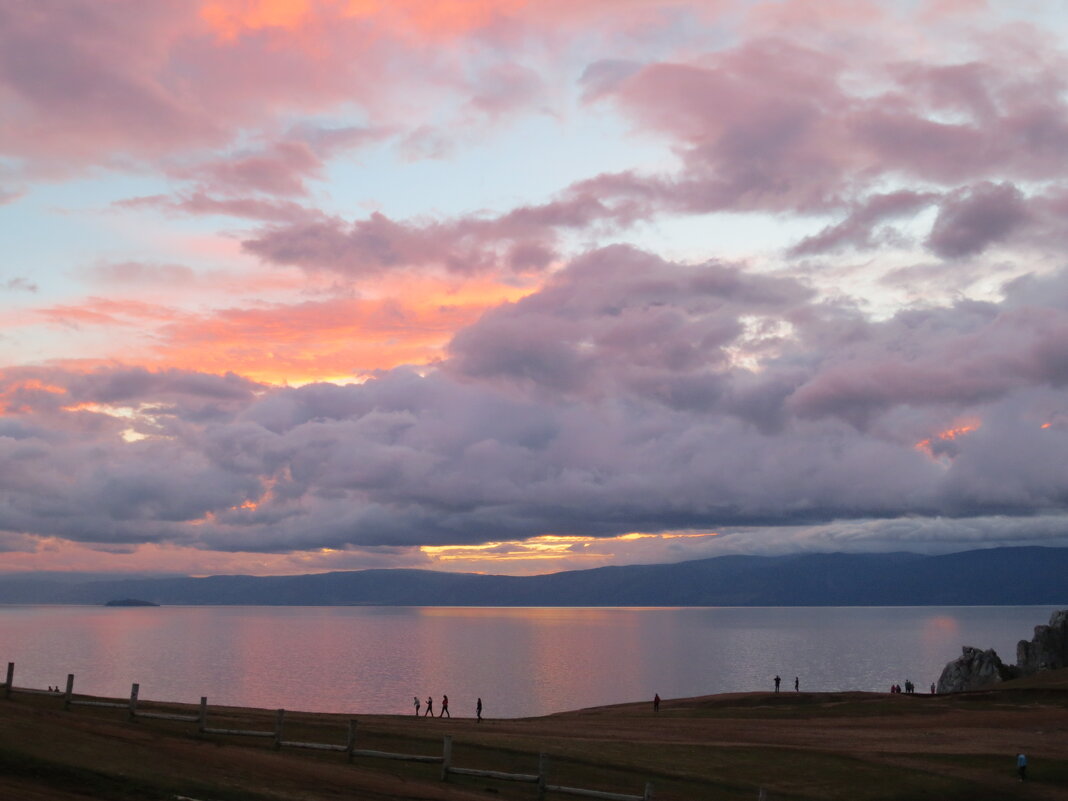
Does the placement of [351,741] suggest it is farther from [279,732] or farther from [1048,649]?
[1048,649]

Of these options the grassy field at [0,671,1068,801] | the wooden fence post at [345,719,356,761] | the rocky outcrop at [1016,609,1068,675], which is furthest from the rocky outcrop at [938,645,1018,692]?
the wooden fence post at [345,719,356,761]

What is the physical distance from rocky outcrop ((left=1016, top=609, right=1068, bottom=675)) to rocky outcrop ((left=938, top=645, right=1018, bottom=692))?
10.1 feet

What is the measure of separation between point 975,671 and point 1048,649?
31.7ft

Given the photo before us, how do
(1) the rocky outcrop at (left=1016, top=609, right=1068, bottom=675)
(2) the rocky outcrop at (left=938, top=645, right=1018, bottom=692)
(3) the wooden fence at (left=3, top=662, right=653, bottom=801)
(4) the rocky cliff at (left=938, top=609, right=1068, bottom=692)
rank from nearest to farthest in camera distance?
(3) the wooden fence at (left=3, top=662, right=653, bottom=801), (2) the rocky outcrop at (left=938, top=645, right=1018, bottom=692), (4) the rocky cliff at (left=938, top=609, right=1068, bottom=692), (1) the rocky outcrop at (left=1016, top=609, right=1068, bottom=675)

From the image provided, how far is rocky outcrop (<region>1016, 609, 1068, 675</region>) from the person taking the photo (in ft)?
373

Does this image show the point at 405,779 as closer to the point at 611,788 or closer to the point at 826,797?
the point at 611,788

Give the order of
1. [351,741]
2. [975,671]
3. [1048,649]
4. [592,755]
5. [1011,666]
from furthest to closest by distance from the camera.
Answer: [1011,666] → [1048,649] → [975,671] → [592,755] → [351,741]

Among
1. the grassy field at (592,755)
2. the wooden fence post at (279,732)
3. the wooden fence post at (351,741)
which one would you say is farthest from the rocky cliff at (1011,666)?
the wooden fence post at (279,732)

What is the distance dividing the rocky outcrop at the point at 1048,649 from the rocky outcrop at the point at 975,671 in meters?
3.09

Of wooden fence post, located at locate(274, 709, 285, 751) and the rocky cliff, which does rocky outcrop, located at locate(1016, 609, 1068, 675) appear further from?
wooden fence post, located at locate(274, 709, 285, 751)

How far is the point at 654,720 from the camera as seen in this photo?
2835 inches

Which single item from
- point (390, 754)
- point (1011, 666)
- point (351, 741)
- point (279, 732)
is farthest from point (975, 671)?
point (279, 732)

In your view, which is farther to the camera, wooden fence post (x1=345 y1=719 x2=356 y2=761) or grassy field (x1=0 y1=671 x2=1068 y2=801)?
wooden fence post (x1=345 y1=719 x2=356 y2=761)

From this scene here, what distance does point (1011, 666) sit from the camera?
11494 centimetres
